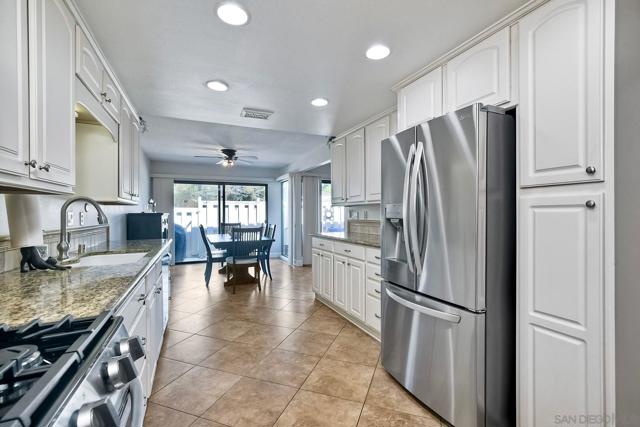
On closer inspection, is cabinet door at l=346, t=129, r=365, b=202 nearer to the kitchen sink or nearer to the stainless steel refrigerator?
the stainless steel refrigerator

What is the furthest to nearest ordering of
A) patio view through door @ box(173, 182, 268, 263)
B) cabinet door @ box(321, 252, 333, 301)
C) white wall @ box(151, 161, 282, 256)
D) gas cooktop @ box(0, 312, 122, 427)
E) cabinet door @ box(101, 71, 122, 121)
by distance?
patio view through door @ box(173, 182, 268, 263)
white wall @ box(151, 161, 282, 256)
cabinet door @ box(321, 252, 333, 301)
cabinet door @ box(101, 71, 122, 121)
gas cooktop @ box(0, 312, 122, 427)

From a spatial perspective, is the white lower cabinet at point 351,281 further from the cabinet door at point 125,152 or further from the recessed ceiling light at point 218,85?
the cabinet door at point 125,152

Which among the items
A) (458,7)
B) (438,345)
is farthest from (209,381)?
(458,7)

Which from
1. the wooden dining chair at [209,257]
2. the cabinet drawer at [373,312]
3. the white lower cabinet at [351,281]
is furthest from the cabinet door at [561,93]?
the wooden dining chair at [209,257]

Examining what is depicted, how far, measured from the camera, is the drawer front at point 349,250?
295 cm

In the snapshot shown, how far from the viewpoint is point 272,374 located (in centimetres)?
217

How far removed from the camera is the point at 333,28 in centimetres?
168

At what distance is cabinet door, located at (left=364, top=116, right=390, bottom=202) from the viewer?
10.1 feet

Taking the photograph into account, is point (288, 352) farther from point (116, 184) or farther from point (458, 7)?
point (458, 7)

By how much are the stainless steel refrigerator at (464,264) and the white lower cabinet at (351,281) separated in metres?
0.91

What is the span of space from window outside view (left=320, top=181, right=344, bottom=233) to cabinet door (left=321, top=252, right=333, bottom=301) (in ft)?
10.4

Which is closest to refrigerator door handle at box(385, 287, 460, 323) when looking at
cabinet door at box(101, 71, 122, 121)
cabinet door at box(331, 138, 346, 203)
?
cabinet door at box(331, 138, 346, 203)

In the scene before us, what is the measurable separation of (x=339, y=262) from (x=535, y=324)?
6.98ft

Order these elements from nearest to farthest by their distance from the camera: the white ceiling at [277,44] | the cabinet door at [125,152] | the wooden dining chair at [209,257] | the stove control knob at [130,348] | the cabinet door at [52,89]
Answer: the stove control knob at [130,348], the cabinet door at [52,89], the white ceiling at [277,44], the cabinet door at [125,152], the wooden dining chair at [209,257]
